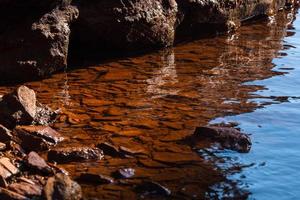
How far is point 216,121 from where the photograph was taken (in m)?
5.31

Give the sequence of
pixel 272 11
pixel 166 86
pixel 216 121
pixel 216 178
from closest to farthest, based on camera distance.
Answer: pixel 216 178
pixel 216 121
pixel 166 86
pixel 272 11

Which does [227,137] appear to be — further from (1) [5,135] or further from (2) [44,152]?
(1) [5,135]

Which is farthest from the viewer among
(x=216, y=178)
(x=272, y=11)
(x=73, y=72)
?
(x=272, y=11)

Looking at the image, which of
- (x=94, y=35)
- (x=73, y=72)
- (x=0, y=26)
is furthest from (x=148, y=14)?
(x=0, y=26)

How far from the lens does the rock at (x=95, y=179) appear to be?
402 centimetres

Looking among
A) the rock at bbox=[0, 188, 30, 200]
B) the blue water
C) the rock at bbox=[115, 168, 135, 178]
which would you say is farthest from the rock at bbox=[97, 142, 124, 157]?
the rock at bbox=[0, 188, 30, 200]

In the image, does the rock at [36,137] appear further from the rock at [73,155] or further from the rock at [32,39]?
the rock at [32,39]

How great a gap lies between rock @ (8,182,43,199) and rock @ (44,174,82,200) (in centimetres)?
15

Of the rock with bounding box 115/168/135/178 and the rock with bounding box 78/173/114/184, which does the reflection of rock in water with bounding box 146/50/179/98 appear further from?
the rock with bounding box 78/173/114/184

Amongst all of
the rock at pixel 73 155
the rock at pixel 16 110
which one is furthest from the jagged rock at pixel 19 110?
the rock at pixel 73 155

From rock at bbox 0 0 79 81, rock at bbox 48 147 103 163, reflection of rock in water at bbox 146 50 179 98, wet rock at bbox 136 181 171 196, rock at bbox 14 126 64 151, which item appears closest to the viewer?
wet rock at bbox 136 181 171 196

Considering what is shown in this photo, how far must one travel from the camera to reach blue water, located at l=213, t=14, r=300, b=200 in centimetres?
407

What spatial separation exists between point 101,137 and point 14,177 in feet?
3.39

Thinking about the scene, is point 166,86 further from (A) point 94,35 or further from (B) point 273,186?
(B) point 273,186
